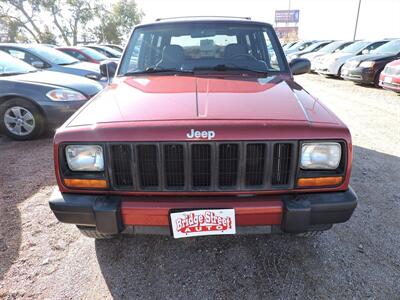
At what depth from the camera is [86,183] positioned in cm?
191

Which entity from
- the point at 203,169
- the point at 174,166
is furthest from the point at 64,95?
the point at 203,169

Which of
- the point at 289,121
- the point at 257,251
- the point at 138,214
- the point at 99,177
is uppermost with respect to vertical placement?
the point at 289,121

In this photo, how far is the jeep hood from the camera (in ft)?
6.20

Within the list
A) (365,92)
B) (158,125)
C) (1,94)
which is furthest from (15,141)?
(365,92)

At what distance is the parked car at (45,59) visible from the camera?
673 cm

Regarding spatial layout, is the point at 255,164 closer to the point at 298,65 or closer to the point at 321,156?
the point at 321,156

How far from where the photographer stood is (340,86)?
34.4ft

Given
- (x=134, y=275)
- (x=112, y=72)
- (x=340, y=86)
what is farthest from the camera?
(x=340, y=86)

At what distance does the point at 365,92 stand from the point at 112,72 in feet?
27.4

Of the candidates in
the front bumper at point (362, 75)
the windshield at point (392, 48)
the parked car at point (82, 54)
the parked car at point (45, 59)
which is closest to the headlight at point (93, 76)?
the parked car at point (45, 59)

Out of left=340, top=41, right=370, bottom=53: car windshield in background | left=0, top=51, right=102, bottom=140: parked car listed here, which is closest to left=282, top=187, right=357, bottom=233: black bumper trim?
left=0, top=51, right=102, bottom=140: parked car

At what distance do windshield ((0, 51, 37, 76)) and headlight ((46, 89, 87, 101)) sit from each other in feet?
3.31

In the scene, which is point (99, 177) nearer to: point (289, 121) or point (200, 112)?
point (200, 112)

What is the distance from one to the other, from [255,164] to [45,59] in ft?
21.9
